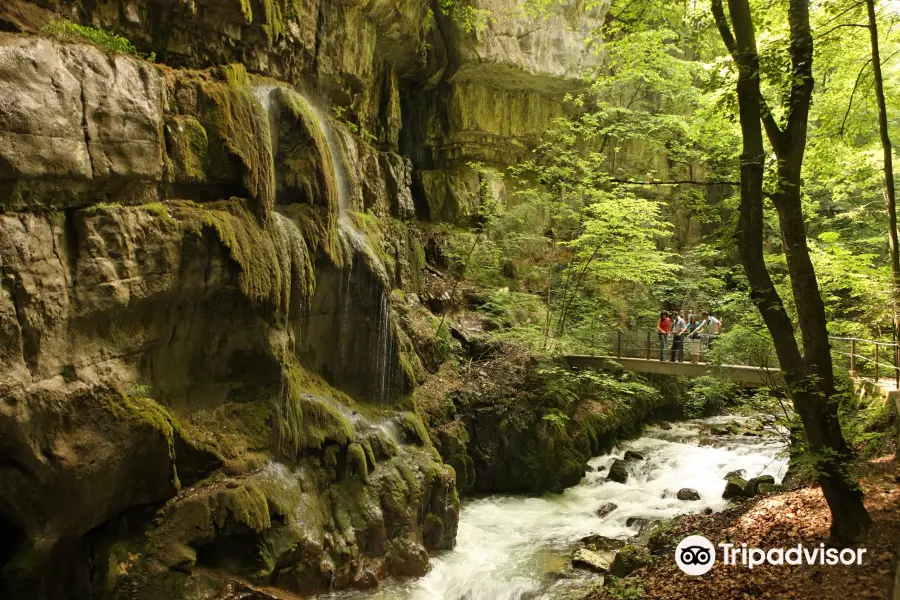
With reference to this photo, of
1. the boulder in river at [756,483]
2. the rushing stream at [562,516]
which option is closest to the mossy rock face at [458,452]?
the rushing stream at [562,516]

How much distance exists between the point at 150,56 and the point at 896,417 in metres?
12.2

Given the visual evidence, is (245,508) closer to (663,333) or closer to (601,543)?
(601,543)

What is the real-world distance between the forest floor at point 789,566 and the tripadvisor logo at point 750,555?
78mm

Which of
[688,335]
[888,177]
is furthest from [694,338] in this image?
[888,177]

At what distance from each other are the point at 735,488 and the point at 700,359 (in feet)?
14.0

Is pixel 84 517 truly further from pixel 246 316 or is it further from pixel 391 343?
pixel 391 343

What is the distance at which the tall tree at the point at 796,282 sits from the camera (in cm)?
609

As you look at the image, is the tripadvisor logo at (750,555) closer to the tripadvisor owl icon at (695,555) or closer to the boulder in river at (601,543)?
the tripadvisor owl icon at (695,555)

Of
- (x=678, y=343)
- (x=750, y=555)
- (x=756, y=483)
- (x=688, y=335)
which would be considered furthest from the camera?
(x=688, y=335)

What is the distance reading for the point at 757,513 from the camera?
8070mm

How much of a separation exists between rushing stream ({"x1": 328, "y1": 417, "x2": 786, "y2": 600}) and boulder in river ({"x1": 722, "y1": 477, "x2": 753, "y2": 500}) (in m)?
0.30

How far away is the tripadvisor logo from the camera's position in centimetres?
604

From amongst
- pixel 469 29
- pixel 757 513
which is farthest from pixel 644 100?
pixel 757 513

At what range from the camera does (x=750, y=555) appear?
6746 millimetres
